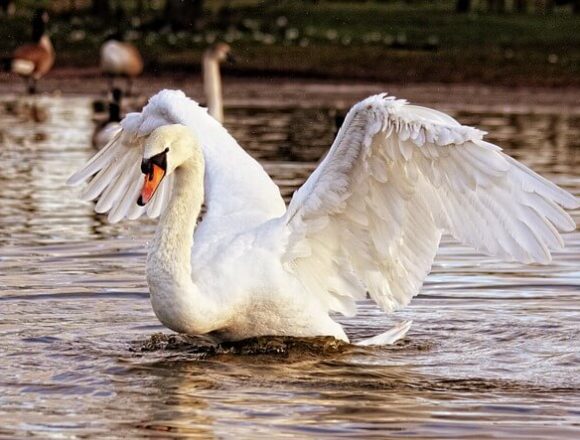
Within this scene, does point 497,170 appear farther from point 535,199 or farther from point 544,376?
point 544,376

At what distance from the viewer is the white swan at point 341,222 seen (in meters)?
8.27

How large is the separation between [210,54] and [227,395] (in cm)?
1444

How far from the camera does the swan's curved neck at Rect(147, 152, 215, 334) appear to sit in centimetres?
826

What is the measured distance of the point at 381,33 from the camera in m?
40.1

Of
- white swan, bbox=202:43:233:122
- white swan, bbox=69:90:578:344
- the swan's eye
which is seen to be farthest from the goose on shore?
the swan's eye

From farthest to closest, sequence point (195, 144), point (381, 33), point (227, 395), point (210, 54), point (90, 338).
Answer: point (381, 33)
point (210, 54)
point (90, 338)
point (195, 144)
point (227, 395)

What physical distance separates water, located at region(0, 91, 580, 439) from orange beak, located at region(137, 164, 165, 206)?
0.96m

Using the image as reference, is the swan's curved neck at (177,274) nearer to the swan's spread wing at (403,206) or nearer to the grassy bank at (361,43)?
A: the swan's spread wing at (403,206)

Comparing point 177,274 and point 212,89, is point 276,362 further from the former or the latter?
point 212,89

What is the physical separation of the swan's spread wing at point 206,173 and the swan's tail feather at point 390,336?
2.96 ft

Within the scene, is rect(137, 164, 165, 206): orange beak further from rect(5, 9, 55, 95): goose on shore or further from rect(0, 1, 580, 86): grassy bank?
rect(0, 1, 580, 86): grassy bank

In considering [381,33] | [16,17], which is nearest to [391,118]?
[381,33]

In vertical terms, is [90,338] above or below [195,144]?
below

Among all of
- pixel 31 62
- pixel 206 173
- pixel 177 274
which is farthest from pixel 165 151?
pixel 31 62
